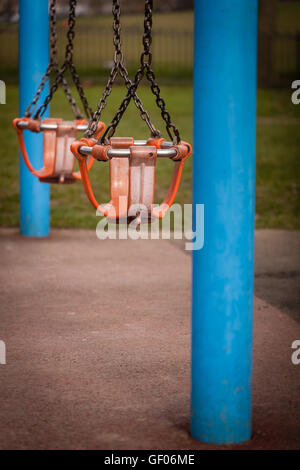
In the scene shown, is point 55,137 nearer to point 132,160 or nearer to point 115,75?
point 115,75

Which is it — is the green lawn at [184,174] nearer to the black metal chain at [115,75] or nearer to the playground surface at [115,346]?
the playground surface at [115,346]

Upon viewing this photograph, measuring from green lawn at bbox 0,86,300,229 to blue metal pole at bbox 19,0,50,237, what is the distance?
2.10ft

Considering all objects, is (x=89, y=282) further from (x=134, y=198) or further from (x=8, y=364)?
(x=134, y=198)

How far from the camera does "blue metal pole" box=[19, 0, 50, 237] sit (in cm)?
639

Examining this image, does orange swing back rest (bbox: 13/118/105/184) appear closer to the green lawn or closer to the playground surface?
the playground surface

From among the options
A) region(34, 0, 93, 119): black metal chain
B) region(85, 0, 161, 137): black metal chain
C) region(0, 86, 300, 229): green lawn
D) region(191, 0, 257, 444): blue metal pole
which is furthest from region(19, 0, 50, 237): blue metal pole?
region(191, 0, 257, 444): blue metal pole

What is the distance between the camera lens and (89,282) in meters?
5.34

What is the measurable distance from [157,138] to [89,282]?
5.62 feet

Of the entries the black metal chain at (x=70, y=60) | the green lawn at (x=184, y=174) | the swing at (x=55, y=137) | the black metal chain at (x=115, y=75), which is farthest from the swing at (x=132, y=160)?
the green lawn at (x=184, y=174)

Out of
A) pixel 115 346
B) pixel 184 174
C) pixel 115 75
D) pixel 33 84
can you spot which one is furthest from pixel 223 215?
pixel 184 174

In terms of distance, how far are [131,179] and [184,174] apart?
616cm

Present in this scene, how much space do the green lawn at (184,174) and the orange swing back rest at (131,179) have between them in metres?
3.69

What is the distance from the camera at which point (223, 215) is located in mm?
2770

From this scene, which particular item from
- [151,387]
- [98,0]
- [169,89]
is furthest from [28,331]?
[98,0]
